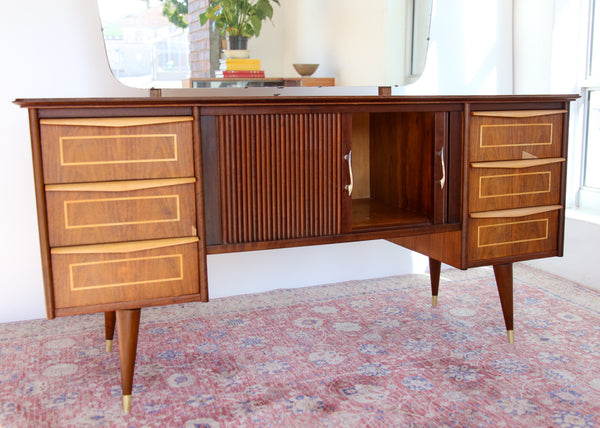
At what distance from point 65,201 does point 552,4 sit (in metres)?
2.28

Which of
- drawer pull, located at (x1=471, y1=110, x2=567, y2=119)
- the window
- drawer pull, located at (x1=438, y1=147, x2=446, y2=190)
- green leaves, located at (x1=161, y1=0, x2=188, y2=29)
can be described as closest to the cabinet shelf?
drawer pull, located at (x1=438, y1=147, x2=446, y2=190)

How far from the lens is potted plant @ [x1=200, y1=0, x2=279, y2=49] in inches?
82.8

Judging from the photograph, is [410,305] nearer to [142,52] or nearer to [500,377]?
[500,377]

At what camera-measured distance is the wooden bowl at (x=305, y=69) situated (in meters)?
2.28

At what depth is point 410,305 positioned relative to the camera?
8.00ft

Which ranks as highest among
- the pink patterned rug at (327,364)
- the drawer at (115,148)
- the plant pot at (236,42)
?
the plant pot at (236,42)

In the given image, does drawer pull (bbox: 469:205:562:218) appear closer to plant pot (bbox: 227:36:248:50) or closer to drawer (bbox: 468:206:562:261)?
drawer (bbox: 468:206:562:261)

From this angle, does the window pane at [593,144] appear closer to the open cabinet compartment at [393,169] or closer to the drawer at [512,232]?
the drawer at [512,232]

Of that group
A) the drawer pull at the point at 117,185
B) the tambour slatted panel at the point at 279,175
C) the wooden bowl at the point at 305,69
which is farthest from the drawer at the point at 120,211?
the wooden bowl at the point at 305,69

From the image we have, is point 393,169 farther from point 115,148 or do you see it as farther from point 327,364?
point 115,148

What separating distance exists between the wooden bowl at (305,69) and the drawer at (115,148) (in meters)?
0.83

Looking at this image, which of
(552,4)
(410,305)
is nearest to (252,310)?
(410,305)

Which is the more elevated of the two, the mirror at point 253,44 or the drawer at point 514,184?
the mirror at point 253,44

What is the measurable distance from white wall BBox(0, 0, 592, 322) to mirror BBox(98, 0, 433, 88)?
0.08 m
